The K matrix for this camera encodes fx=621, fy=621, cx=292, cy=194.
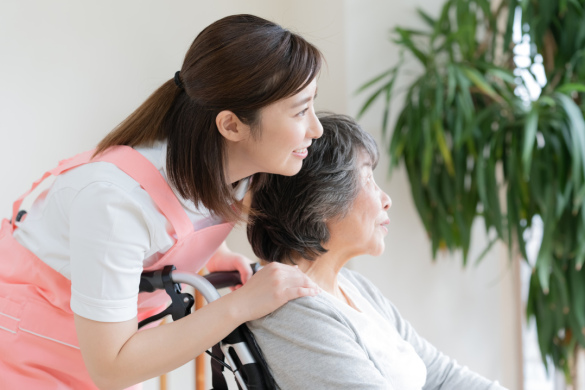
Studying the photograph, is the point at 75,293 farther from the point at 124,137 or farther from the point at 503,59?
the point at 503,59

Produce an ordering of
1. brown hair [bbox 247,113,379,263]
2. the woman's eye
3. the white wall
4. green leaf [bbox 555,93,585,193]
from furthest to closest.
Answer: green leaf [bbox 555,93,585,193], the white wall, brown hair [bbox 247,113,379,263], the woman's eye

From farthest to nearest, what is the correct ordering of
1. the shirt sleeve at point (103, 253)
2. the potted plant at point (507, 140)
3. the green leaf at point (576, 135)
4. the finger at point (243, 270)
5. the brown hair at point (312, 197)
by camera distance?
the potted plant at point (507, 140) → the green leaf at point (576, 135) → the finger at point (243, 270) → the brown hair at point (312, 197) → the shirt sleeve at point (103, 253)

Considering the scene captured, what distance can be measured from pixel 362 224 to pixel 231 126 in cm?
41

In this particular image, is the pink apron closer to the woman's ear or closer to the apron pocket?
the apron pocket

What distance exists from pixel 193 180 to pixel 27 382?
19.8 inches

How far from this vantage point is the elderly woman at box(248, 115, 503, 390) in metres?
1.14

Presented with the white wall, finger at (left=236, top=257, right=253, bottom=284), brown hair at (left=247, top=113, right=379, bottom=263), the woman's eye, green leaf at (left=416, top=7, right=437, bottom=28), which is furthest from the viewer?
green leaf at (left=416, top=7, right=437, bottom=28)

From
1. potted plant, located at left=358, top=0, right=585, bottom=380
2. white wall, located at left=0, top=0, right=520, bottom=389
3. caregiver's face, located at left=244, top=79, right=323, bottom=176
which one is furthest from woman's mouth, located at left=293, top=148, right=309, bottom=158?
potted plant, located at left=358, top=0, right=585, bottom=380

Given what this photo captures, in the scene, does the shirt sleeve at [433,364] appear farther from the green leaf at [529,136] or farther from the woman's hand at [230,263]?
the green leaf at [529,136]

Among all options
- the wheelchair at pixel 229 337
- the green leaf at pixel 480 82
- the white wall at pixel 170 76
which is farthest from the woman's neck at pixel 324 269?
the green leaf at pixel 480 82

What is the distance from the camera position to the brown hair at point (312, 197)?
4.22ft

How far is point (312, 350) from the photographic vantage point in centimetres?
113

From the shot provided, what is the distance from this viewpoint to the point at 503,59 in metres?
2.44

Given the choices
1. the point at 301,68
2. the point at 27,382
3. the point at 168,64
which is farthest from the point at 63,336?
the point at 168,64
